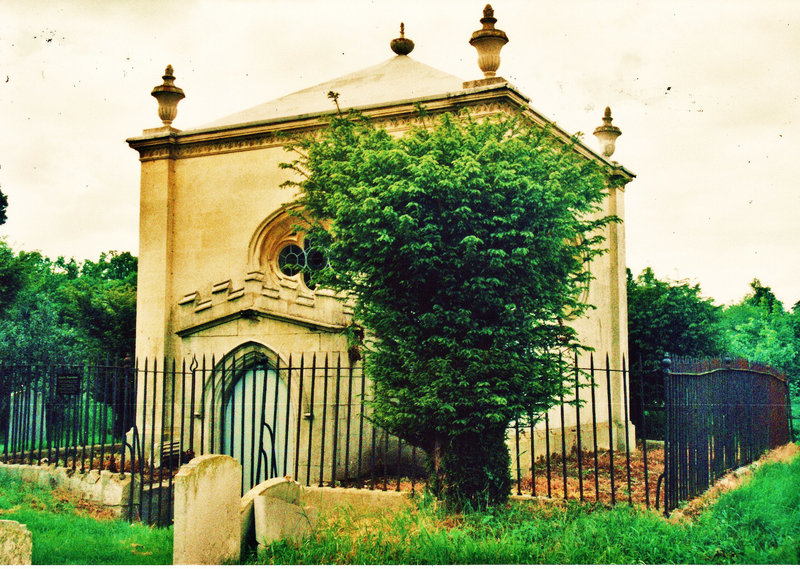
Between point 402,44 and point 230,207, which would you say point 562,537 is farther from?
point 402,44

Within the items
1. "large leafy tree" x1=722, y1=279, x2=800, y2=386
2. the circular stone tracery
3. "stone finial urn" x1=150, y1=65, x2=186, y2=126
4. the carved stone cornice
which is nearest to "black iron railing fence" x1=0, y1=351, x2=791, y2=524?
the circular stone tracery

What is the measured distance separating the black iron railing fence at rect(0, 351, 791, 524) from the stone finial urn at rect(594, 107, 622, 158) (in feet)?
24.3

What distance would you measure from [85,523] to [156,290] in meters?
8.13

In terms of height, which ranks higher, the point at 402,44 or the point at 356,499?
the point at 402,44

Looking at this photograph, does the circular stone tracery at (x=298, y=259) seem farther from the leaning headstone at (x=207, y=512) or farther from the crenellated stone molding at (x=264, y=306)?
the leaning headstone at (x=207, y=512)

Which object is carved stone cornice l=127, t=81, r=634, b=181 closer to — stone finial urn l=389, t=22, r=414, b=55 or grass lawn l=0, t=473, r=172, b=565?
stone finial urn l=389, t=22, r=414, b=55

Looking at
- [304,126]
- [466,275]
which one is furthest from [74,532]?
[304,126]

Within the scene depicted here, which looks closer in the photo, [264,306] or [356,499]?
[356,499]

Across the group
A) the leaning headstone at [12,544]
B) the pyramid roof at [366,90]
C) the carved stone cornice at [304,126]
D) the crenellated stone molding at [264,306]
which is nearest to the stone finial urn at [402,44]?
the pyramid roof at [366,90]

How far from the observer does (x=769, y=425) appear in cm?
1328

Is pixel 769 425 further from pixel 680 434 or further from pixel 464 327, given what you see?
pixel 464 327

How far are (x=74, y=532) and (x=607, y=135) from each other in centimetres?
1572

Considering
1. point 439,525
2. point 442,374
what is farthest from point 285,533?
point 442,374

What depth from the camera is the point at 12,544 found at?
5918mm
